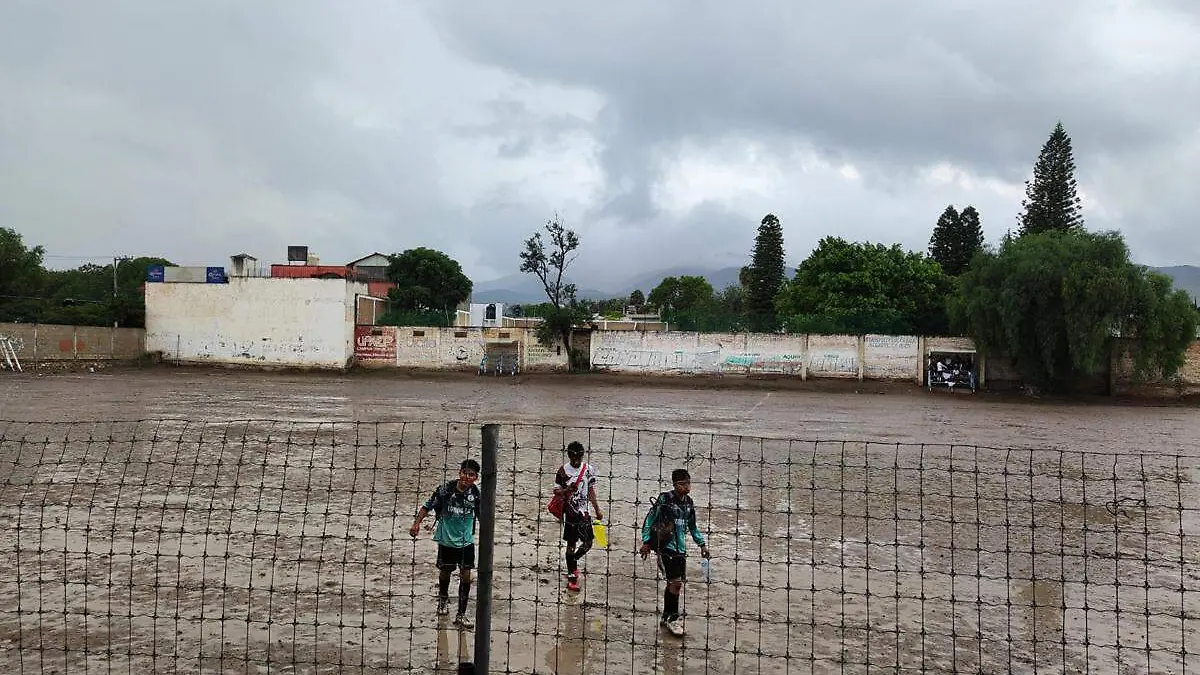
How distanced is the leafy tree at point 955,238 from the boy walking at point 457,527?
5775cm

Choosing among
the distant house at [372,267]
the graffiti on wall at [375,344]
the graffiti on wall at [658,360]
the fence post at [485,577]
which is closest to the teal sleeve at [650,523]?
the fence post at [485,577]

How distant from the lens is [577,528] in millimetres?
7387

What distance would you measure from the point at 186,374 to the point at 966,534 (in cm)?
3531

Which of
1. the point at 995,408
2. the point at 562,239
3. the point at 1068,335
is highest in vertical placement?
the point at 562,239

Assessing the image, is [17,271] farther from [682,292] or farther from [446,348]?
[682,292]

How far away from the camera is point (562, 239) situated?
181ft

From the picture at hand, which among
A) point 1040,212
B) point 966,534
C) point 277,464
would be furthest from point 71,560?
point 1040,212

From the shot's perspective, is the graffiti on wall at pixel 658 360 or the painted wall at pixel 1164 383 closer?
the painted wall at pixel 1164 383

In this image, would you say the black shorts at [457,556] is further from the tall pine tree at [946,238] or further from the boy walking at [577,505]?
the tall pine tree at [946,238]

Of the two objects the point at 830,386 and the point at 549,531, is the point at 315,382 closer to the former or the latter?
the point at 830,386

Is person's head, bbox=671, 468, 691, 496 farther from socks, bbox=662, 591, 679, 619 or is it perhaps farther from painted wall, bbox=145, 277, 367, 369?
painted wall, bbox=145, 277, 367, 369

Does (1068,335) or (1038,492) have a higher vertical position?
(1068,335)

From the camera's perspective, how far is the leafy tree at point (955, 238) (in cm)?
5897

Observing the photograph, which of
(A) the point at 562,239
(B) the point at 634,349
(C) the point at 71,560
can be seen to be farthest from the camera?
(A) the point at 562,239
